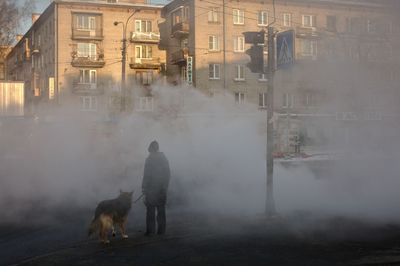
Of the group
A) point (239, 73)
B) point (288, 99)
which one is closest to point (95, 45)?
point (239, 73)

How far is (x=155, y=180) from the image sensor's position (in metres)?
7.52

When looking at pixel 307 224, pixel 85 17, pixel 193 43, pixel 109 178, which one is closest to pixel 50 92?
pixel 85 17

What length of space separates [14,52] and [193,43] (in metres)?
27.3

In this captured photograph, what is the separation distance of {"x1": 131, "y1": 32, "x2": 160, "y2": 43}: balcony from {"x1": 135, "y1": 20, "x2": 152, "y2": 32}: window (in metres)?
0.76

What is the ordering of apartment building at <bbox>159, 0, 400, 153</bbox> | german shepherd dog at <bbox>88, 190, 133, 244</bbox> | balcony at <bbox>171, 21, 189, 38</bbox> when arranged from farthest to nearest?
1. balcony at <bbox>171, 21, 189, 38</bbox>
2. apartment building at <bbox>159, 0, 400, 153</bbox>
3. german shepherd dog at <bbox>88, 190, 133, 244</bbox>

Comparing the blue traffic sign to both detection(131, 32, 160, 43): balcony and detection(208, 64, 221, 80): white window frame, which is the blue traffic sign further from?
detection(131, 32, 160, 43): balcony

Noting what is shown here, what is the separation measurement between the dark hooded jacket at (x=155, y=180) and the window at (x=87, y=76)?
3009 centimetres

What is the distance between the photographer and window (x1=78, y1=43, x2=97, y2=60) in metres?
36.3

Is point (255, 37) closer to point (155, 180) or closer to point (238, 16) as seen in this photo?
point (155, 180)

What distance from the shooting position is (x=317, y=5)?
33.4 ft

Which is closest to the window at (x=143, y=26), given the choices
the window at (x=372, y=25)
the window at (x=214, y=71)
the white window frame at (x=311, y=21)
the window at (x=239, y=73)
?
the window at (x=214, y=71)

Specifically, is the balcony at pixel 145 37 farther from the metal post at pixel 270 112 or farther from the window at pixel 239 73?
the metal post at pixel 270 112

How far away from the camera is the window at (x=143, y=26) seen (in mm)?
37625

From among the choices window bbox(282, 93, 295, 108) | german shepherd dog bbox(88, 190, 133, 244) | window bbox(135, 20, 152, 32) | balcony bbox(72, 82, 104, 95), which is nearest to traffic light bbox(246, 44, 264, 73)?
german shepherd dog bbox(88, 190, 133, 244)
